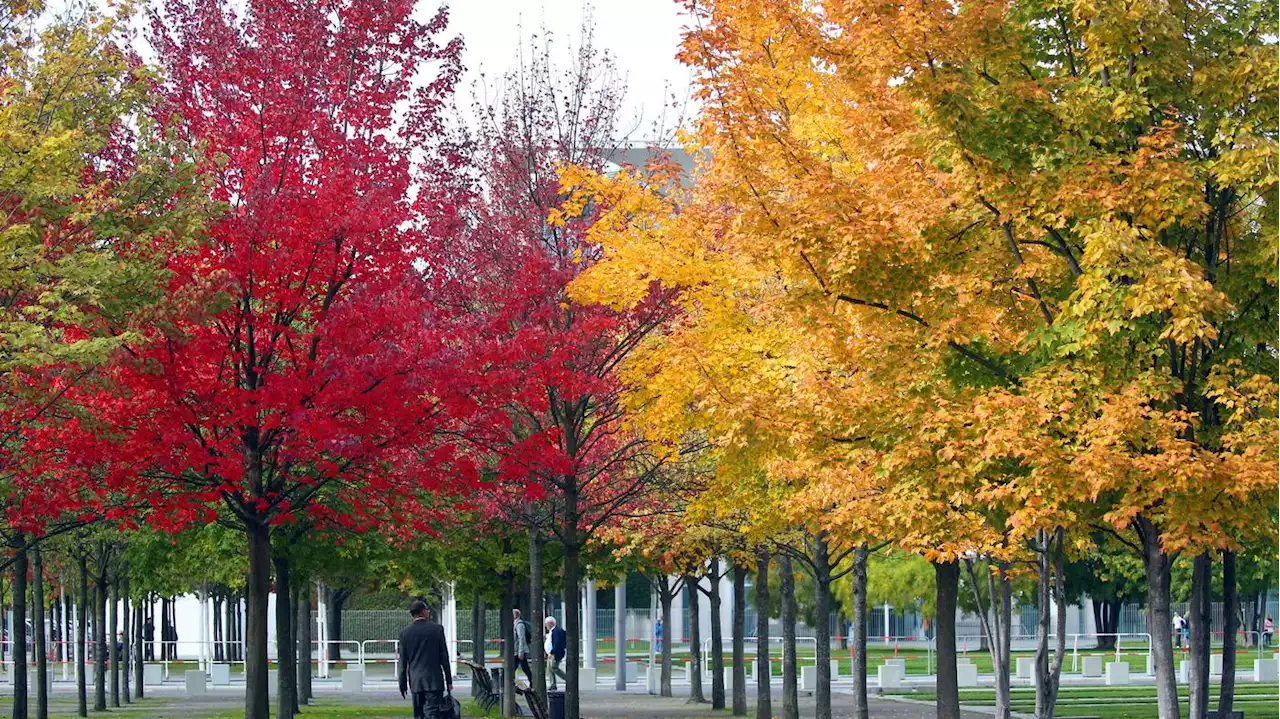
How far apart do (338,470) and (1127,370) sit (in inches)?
387

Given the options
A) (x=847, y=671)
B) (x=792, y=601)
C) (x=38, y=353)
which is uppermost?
(x=38, y=353)

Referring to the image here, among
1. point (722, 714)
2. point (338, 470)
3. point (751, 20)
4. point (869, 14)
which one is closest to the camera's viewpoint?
point (869, 14)

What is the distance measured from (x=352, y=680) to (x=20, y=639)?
50.6ft

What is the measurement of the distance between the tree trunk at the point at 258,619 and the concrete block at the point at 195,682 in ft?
74.1

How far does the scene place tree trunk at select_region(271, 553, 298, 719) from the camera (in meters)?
26.8

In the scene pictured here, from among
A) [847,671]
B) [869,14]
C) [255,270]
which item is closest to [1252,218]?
[869,14]

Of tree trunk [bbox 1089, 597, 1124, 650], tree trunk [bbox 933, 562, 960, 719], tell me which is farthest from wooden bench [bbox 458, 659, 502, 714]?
tree trunk [bbox 1089, 597, 1124, 650]

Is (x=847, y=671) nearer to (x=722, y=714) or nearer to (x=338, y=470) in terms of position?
(x=722, y=714)

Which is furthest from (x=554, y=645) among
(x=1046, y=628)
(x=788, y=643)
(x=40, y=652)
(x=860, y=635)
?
(x=1046, y=628)

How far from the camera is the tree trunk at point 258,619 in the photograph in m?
20.0

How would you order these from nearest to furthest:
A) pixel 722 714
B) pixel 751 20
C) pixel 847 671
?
1. pixel 751 20
2. pixel 722 714
3. pixel 847 671

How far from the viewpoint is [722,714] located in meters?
32.8

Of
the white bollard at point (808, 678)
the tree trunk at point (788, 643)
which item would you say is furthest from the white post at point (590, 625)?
the tree trunk at point (788, 643)

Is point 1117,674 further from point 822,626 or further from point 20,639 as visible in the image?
point 20,639
